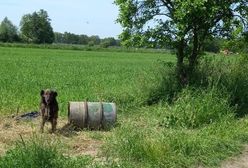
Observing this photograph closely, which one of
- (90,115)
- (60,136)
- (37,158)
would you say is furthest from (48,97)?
(37,158)

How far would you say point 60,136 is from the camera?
29.9 feet

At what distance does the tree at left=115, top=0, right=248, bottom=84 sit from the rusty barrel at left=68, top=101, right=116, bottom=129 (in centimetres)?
334

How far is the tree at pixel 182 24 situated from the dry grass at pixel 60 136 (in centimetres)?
375

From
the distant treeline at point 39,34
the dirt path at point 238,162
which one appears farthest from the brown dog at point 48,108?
the distant treeline at point 39,34

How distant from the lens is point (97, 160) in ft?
24.6

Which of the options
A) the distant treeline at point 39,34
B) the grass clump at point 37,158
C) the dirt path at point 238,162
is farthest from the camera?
the distant treeline at point 39,34

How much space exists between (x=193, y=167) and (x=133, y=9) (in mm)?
6627

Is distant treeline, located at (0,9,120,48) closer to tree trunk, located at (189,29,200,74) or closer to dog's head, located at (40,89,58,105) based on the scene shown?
tree trunk, located at (189,29,200,74)

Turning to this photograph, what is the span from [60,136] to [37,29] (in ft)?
397

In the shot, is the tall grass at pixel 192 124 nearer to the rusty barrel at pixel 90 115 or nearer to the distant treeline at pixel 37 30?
the rusty barrel at pixel 90 115

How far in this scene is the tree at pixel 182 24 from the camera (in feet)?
Result: 40.6

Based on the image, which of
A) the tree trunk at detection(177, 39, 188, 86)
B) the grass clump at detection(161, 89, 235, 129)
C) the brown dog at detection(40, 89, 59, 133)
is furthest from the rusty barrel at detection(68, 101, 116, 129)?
the tree trunk at detection(177, 39, 188, 86)

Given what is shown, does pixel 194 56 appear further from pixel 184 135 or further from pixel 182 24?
pixel 184 135

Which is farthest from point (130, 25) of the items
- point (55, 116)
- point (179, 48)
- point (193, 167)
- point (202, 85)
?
point (193, 167)
